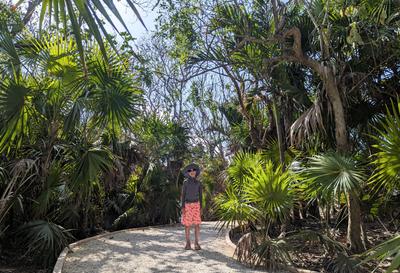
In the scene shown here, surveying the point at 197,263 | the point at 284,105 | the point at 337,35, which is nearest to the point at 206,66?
the point at 284,105

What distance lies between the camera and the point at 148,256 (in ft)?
22.9

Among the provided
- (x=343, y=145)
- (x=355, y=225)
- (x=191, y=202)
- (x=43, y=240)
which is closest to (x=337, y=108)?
(x=343, y=145)

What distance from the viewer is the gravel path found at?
6.02 meters

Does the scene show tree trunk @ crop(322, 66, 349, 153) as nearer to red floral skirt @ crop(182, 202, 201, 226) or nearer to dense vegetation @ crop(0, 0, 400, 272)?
dense vegetation @ crop(0, 0, 400, 272)

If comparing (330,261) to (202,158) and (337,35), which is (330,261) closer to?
(337,35)

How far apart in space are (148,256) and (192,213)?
3.68 ft

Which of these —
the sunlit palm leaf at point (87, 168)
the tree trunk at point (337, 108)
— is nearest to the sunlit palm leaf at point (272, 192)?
the tree trunk at point (337, 108)

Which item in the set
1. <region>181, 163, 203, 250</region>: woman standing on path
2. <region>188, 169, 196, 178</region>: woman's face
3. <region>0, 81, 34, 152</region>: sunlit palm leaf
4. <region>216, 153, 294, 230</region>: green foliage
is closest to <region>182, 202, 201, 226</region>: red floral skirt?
<region>181, 163, 203, 250</region>: woman standing on path

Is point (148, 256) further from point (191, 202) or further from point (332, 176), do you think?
point (332, 176)

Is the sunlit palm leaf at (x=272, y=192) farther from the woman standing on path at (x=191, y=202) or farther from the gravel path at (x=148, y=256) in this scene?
the woman standing on path at (x=191, y=202)

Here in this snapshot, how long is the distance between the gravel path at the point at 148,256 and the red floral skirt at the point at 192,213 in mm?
560

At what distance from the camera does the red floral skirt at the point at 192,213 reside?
7426 mm

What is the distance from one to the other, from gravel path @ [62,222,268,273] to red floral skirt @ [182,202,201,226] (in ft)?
1.84

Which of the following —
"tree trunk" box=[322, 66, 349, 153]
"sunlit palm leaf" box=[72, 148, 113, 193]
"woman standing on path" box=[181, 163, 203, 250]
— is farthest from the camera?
"woman standing on path" box=[181, 163, 203, 250]
